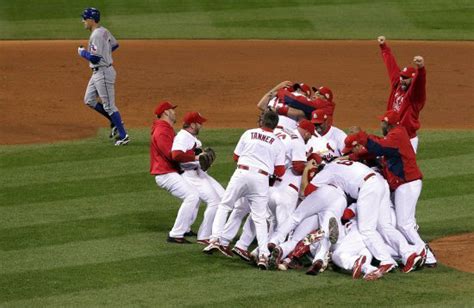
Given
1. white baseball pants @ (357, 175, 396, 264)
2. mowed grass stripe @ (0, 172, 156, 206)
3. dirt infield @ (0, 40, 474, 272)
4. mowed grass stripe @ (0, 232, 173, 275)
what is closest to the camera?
white baseball pants @ (357, 175, 396, 264)

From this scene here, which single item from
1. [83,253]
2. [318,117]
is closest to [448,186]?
[318,117]

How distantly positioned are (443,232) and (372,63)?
36.5ft

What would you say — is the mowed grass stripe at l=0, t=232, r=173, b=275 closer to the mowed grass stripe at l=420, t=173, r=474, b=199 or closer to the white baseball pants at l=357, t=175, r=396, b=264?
the white baseball pants at l=357, t=175, r=396, b=264

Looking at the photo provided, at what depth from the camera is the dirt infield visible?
20812 mm

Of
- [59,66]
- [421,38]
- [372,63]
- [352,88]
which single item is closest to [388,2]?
[421,38]

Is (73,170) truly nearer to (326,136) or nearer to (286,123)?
(286,123)

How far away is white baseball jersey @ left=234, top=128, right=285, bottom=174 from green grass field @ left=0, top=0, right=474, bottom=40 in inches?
570

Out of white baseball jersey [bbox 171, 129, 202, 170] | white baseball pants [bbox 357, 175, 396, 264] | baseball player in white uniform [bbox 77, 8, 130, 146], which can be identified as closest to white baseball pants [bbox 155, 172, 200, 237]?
white baseball jersey [bbox 171, 129, 202, 170]

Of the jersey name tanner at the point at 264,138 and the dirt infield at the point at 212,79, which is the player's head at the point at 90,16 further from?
the jersey name tanner at the point at 264,138

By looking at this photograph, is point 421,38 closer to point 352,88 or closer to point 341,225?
point 352,88

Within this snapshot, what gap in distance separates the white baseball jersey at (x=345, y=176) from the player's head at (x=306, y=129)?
1.59 feet

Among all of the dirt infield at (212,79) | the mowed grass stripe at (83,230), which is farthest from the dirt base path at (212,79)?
the mowed grass stripe at (83,230)

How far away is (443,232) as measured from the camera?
554 inches

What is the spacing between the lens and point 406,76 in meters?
14.4
